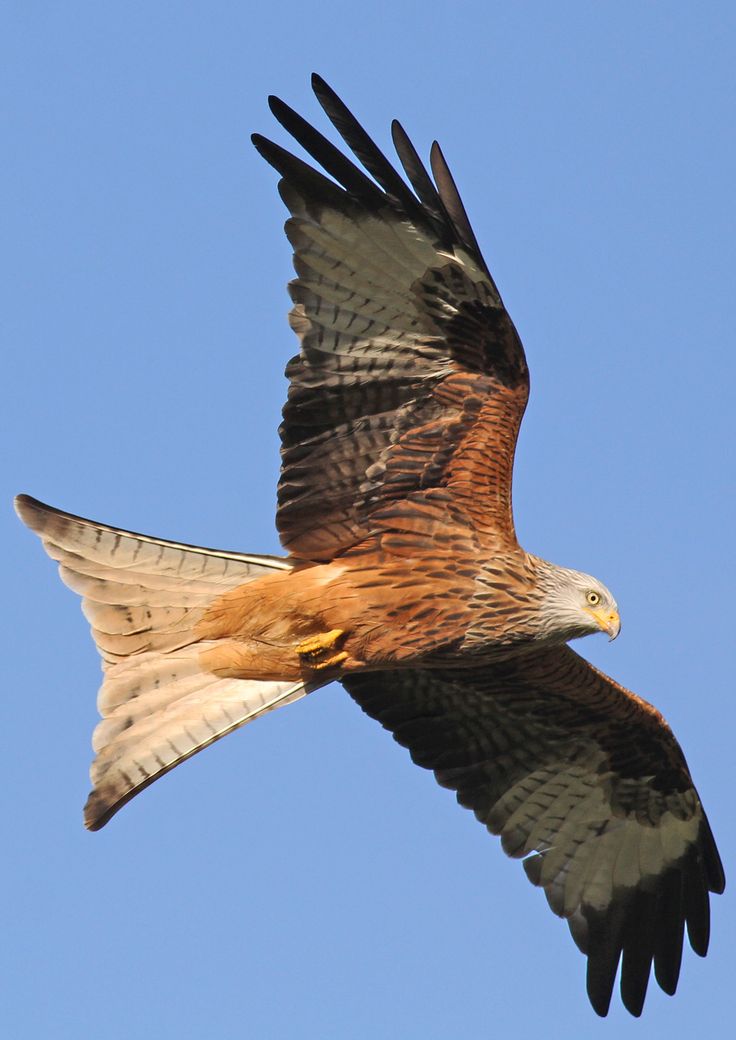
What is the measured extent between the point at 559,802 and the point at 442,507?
3066 millimetres

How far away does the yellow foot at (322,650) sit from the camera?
10469 millimetres

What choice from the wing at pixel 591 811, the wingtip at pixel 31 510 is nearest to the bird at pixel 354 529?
the wingtip at pixel 31 510

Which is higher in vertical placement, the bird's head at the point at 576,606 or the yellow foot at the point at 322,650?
the yellow foot at the point at 322,650

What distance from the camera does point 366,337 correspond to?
10359mm

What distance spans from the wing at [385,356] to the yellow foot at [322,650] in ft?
1.68

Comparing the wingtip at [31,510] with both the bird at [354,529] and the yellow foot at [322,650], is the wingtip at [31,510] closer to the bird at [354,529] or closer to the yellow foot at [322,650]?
the bird at [354,529]

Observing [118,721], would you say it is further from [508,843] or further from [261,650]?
[508,843]

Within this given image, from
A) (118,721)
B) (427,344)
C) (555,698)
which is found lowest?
(555,698)

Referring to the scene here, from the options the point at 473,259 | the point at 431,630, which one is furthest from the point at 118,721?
the point at 473,259

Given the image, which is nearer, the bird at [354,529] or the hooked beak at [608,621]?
the bird at [354,529]

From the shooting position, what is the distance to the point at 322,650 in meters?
10.5

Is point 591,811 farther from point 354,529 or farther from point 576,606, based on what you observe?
point 354,529

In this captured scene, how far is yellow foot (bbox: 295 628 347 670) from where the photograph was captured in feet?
34.3

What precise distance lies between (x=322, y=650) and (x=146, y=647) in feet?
3.78
